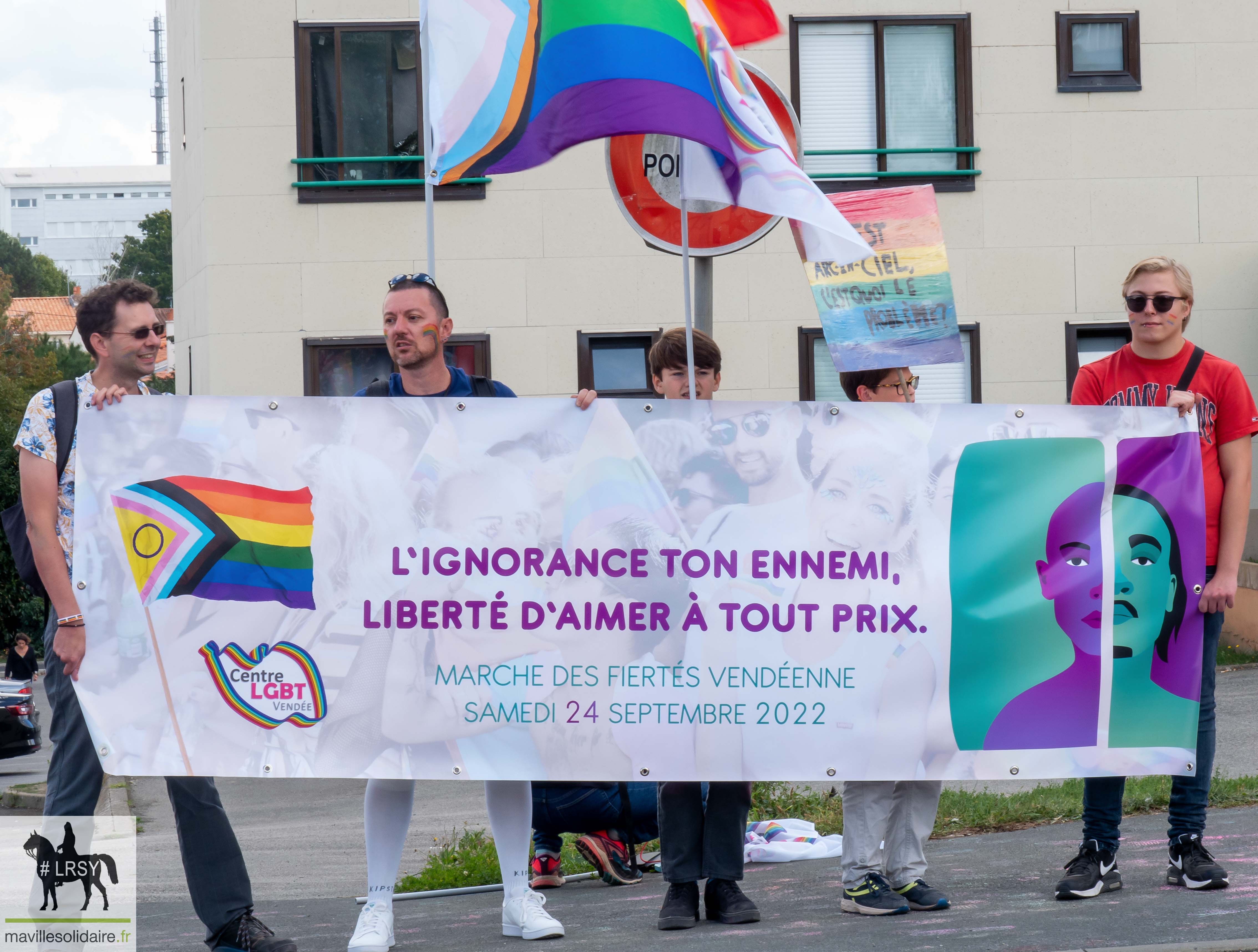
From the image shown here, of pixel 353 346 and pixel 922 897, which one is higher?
pixel 353 346

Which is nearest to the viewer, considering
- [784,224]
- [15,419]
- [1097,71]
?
[784,224]

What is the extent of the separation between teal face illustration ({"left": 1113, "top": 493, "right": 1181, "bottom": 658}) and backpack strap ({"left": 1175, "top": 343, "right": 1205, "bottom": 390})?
1.51ft

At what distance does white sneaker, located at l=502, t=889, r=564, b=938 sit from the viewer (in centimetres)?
489

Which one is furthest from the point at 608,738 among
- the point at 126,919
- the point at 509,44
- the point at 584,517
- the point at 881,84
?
the point at 881,84

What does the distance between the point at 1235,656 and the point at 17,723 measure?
514 inches

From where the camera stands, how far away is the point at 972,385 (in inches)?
575

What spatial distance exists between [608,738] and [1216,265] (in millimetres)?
11962

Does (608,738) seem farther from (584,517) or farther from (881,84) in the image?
(881,84)

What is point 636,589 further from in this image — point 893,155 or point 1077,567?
point 893,155

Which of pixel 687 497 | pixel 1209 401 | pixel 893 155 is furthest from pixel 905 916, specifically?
pixel 893 155

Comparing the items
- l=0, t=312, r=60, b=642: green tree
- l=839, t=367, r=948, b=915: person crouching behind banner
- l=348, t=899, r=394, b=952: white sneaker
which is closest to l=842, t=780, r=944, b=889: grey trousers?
l=839, t=367, r=948, b=915: person crouching behind banner

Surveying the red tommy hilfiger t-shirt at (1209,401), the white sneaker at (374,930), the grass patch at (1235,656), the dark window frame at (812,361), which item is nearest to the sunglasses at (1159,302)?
the red tommy hilfiger t-shirt at (1209,401)

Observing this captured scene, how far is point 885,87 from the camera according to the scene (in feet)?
47.7

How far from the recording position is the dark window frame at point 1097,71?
1430 cm
